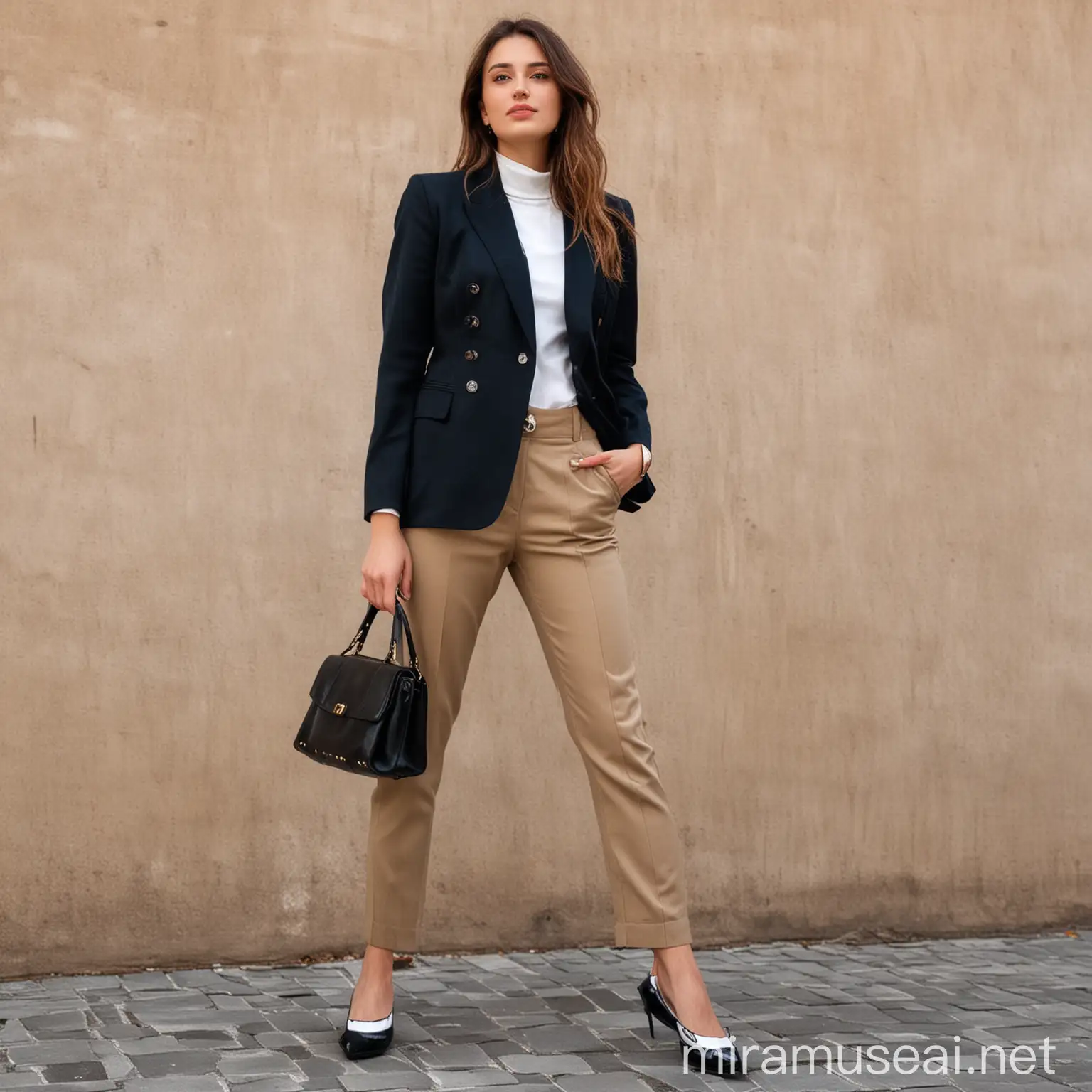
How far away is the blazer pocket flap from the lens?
3336mm

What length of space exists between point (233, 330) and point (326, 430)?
39 centimetres

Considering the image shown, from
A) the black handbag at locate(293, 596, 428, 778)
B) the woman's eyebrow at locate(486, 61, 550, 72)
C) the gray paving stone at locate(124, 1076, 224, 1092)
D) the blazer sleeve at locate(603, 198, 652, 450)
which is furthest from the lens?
the blazer sleeve at locate(603, 198, 652, 450)

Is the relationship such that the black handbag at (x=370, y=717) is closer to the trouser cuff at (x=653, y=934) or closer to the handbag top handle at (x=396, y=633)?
the handbag top handle at (x=396, y=633)

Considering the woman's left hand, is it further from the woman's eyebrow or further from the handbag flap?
the woman's eyebrow

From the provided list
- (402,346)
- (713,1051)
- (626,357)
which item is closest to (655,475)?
(626,357)

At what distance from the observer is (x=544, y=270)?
3.41 meters

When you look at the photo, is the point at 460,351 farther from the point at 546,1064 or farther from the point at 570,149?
the point at 546,1064

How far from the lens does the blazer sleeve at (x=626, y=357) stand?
3.53m

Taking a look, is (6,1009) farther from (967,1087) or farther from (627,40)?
(627,40)

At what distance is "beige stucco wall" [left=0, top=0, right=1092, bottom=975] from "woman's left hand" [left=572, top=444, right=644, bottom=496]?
1.21 m

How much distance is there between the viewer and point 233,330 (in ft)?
14.3

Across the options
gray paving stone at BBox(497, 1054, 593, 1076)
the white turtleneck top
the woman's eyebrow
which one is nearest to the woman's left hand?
the white turtleneck top

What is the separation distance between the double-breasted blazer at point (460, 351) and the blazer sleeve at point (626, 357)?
0.35 ft

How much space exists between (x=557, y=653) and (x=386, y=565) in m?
0.45
